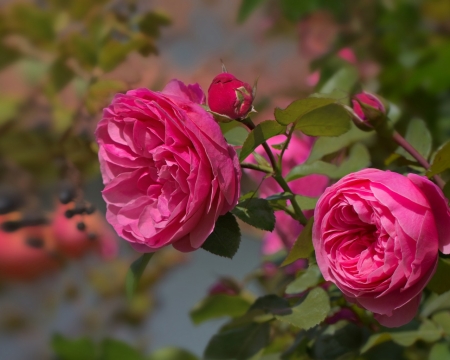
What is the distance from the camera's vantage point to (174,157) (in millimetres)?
213

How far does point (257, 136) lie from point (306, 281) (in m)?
0.09

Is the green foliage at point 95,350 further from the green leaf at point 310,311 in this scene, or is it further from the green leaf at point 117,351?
the green leaf at point 310,311

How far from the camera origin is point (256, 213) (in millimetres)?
229

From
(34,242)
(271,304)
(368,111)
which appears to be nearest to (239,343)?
(271,304)

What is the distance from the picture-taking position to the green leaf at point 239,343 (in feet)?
0.93

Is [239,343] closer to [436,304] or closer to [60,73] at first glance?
[436,304]

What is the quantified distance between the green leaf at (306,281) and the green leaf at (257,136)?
0.08 meters

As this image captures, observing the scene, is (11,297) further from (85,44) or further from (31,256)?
(85,44)

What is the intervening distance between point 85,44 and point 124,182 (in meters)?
0.26

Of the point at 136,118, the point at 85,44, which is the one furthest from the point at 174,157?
the point at 85,44

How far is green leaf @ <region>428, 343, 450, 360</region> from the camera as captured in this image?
27 centimetres

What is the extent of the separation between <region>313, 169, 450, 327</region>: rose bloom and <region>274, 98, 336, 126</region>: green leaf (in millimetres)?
35

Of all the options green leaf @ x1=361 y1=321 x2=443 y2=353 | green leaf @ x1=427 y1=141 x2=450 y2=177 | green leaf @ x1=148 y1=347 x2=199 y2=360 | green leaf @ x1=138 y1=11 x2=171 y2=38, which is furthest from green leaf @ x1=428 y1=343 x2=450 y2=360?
green leaf @ x1=138 y1=11 x2=171 y2=38

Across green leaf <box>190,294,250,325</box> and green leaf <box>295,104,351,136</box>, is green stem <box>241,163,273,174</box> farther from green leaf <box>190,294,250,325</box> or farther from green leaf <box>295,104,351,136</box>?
green leaf <box>190,294,250,325</box>
